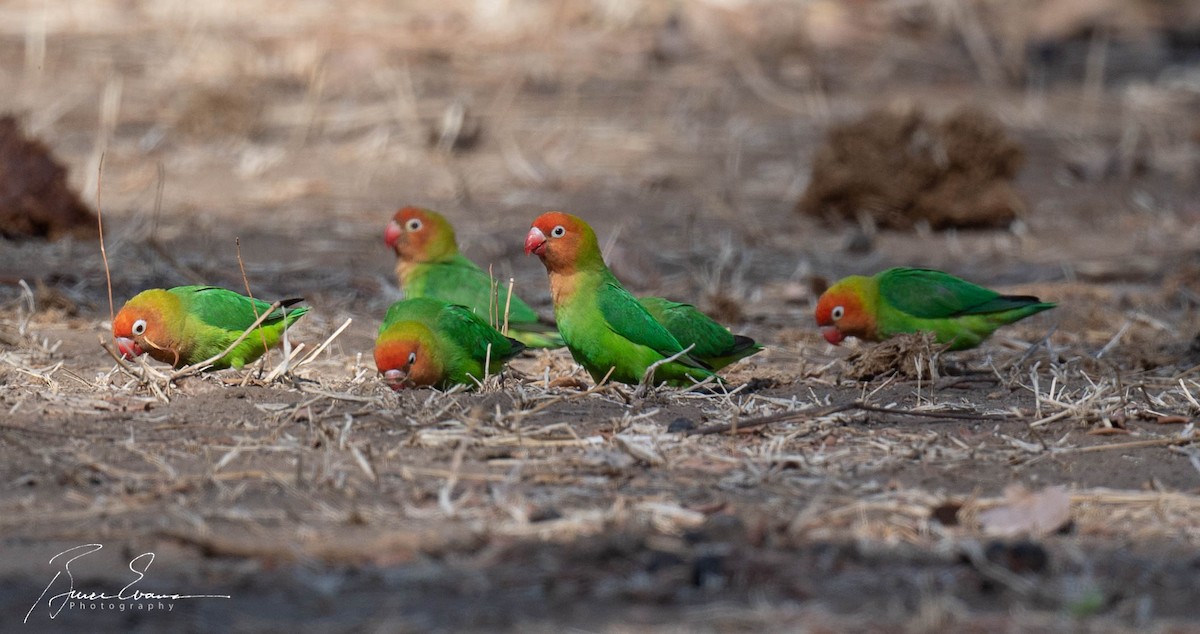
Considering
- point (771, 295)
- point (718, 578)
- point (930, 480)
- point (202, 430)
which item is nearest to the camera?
A: point (718, 578)

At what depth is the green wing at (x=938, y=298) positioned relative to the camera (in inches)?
245

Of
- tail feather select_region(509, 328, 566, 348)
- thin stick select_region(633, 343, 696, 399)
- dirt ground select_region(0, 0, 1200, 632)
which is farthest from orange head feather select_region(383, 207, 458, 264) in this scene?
thin stick select_region(633, 343, 696, 399)

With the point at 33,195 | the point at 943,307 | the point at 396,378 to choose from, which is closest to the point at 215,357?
the point at 396,378

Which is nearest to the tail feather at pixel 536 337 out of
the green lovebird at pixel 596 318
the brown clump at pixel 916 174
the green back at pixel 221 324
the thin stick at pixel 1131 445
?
the green lovebird at pixel 596 318

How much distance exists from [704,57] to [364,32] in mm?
3452

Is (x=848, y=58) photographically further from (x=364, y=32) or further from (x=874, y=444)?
(x=874, y=444)

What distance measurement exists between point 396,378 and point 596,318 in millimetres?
809

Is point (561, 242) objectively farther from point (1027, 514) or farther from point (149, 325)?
point (1027, 514)

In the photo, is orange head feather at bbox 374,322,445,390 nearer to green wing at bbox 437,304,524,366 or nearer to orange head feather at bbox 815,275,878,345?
green wing at bbox 437,304,524,366

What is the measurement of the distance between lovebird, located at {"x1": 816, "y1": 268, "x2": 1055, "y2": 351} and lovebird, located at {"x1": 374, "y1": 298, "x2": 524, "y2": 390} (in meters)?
1.57

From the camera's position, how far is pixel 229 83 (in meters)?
11.9

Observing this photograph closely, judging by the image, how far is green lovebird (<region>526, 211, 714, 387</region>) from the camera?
17.3 feet

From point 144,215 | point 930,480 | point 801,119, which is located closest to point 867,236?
point 801,119

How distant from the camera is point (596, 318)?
5270mm
